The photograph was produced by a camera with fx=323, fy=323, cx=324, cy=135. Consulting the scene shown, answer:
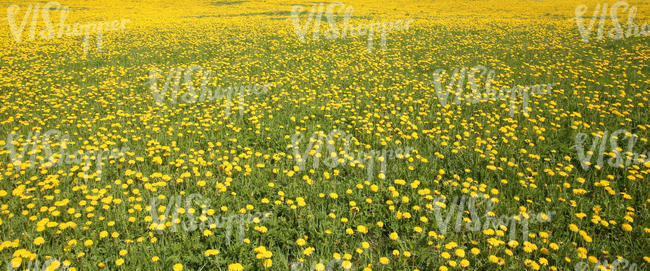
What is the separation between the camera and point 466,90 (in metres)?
7.14

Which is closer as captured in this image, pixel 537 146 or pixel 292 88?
pixel 537 146

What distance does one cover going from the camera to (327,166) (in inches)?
162

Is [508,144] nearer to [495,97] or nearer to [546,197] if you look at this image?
[546,197]

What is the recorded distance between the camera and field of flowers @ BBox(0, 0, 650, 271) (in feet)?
9.06

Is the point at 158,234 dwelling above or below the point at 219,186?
below

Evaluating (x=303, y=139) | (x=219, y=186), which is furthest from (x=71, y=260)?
(x=303, y=139)

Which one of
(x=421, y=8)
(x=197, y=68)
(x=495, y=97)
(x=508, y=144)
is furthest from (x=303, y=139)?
(x=421, y=8)

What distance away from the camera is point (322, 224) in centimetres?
306

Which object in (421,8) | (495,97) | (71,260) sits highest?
(421,8)

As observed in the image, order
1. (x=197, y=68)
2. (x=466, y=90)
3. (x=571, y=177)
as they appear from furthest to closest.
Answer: (x=197, y=68) < (x=466, y=90) < (x=571, y=177)

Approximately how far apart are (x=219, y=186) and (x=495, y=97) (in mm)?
5683

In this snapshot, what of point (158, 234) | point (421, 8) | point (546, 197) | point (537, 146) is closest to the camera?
point (158, 234)

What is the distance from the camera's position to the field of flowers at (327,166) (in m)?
2.76

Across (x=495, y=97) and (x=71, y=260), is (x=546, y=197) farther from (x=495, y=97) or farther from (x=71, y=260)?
(x=71, y=260)
